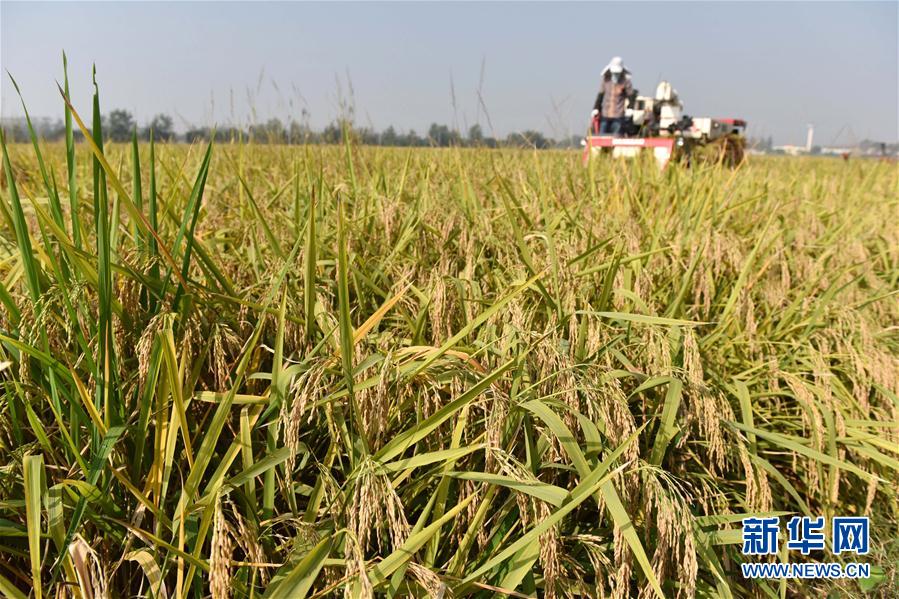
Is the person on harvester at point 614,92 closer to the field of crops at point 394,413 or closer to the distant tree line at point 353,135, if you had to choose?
the distant tree line at point 353,135

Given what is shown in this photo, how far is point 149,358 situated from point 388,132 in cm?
270

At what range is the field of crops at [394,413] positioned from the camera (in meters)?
1.03

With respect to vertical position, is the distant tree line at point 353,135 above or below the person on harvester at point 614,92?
below

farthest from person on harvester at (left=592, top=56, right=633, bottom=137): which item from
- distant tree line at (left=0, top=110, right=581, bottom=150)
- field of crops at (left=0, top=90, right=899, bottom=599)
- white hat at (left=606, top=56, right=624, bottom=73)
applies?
field of crops at (left=0, top=90, right=899, bottom=599)

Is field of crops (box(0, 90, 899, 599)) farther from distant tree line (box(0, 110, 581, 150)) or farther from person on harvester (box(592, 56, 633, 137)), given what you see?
person on harvester (box(592, 56, 633, 137))

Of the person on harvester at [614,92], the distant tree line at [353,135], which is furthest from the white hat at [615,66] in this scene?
the distant tree line at [353,135]

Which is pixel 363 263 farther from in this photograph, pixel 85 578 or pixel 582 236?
pixel 85 578

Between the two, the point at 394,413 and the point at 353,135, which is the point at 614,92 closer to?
the point at 353,135

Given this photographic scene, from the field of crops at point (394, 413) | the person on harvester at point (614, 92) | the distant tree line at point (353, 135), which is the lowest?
the field of crops at point (394, 413)

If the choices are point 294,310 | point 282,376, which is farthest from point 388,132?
point 282,376

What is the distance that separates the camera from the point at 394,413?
1.26 meters

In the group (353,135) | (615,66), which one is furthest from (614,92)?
(353,135)

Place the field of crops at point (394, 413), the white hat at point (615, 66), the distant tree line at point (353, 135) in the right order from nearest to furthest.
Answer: the field of crops at point (394, 413) → the distant tree line at point (353, 135) → the white hat at point (615, 66)

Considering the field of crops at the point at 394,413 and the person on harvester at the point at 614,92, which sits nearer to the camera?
the field of crops at the point at 394,413
